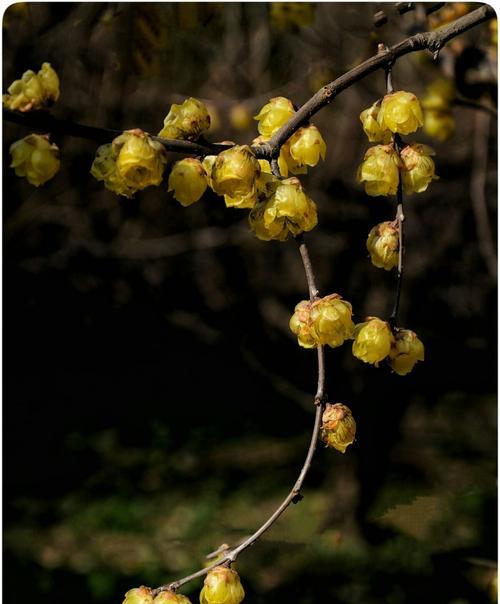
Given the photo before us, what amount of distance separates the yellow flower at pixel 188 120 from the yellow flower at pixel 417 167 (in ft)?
1.19

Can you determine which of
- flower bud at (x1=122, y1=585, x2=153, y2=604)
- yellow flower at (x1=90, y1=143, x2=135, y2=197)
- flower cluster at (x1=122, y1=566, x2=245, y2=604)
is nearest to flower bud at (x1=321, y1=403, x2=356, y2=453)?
flower cluster at (x1=122, y1=566, x2=245, y2=604)

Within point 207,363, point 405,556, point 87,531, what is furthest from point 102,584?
point 207,363

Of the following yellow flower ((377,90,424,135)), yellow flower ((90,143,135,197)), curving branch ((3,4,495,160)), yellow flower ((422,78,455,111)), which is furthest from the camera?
yellow flower ((422,78,455,111))

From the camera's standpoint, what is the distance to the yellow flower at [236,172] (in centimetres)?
117

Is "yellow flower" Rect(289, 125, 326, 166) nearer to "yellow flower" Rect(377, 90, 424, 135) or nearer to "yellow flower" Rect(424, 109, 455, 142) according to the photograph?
"yellow flower" Rect(377, 90, 424, 135)

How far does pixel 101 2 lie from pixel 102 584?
2535mm

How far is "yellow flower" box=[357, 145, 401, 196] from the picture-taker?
4.47 ft

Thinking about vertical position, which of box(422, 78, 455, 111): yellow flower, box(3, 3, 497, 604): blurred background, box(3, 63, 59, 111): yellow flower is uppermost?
box(3, 63, 59, 111): yellow flower

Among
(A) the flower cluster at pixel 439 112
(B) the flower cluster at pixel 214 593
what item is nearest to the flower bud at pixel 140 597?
(B) the flower cluster at pixel 214 593

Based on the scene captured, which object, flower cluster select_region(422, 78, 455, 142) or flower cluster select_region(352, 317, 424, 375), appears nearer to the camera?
flower cluster select_region(352, 317, 424, 375)

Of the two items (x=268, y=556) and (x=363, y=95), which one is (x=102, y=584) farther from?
(x=363, y=95)

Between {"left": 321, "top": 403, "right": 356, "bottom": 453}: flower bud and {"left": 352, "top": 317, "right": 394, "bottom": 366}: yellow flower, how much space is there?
0.38 ft

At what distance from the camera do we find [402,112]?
1324 mm

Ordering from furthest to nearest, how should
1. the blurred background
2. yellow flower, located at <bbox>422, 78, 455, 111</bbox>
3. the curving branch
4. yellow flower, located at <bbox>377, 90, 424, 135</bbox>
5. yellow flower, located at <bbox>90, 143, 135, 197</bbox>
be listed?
the blurred background → yellow flower, located at <bbox>422, 78, 455, 111</bbox> → yellow flower, located at <bbox>377, 90, 424, 135</bbox> → yellow flower, located at <bbox>90, 143, 135, 197</bbox> → the curving branch
